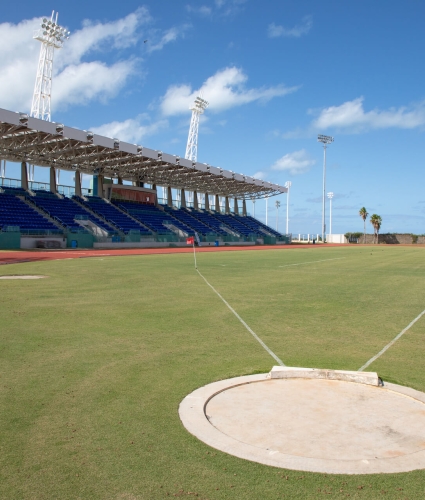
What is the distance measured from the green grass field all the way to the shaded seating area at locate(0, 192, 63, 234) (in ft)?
95.8

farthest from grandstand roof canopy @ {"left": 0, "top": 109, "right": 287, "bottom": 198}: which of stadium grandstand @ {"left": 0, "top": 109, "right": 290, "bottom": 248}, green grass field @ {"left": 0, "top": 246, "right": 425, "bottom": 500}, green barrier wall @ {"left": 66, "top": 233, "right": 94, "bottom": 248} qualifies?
green grass field @ {"left": 0, "top": 246, "right": 425, "bottom": 500}

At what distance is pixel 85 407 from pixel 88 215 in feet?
165

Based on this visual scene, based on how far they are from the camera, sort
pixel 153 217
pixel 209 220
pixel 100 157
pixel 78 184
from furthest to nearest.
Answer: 1. pixel 209 220
2. pixel 153 217
3. pixel 78 184
4. pixel 100 157

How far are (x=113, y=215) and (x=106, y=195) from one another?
264 inches

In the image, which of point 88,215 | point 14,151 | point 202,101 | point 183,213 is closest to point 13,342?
point 14,151

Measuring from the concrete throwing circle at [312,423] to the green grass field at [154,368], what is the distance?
0.20 m

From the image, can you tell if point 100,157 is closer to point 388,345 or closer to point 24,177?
point 24,177

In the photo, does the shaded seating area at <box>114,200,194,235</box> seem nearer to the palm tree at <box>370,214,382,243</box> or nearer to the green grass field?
the green grass field

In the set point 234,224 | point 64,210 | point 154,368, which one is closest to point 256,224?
point 234,224

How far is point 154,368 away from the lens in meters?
6.82

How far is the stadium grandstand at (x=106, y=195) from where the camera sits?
43500 millimetres

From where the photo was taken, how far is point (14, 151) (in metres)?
47.1

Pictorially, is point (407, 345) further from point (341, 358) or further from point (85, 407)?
point (85, 407)

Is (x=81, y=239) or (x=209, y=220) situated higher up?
(x=209, y=220)
